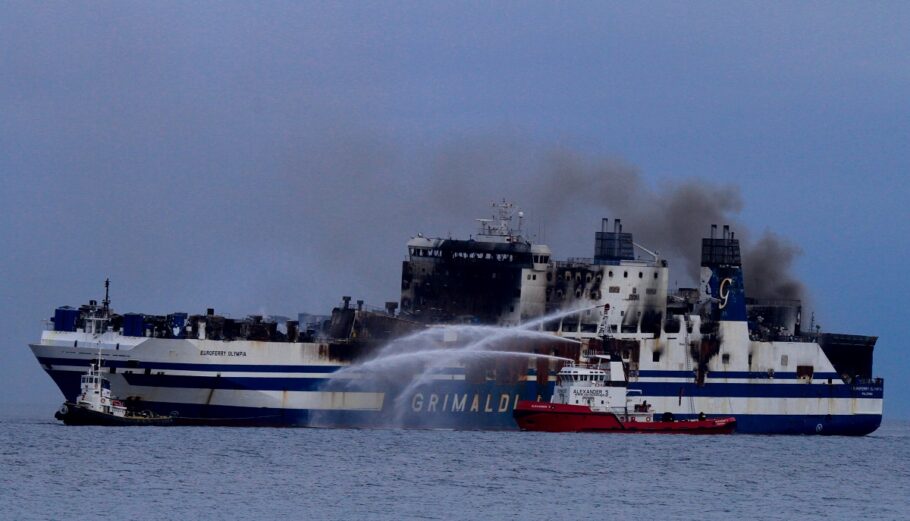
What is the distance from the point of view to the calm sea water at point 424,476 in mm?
59094

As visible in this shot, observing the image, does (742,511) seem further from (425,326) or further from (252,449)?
(425,326)

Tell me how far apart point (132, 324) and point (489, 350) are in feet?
62.0

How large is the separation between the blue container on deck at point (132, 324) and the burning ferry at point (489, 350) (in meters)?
0.10

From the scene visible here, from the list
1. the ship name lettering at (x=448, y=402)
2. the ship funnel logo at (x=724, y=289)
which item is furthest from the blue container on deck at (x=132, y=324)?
the ship funnel logo at (x=724, y=289)

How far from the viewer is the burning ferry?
8719 centimetres

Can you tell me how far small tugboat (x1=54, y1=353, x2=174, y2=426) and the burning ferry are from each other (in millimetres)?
603

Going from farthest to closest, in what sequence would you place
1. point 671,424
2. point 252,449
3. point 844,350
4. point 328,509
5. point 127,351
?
point 844,350 < point 671,424 < point 127,351 < point 252,449 < point 328,509

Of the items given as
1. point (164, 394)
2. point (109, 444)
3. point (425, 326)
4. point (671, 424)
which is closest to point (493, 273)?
point (425, 326)

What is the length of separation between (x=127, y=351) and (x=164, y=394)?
3074mm

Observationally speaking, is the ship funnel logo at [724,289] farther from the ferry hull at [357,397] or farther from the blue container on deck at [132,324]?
the blue container on deck at [132,324]

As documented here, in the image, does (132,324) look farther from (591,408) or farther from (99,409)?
(591,408)

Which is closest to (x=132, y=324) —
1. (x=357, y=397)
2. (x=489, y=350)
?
(x=357, y=397)

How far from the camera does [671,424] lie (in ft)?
306

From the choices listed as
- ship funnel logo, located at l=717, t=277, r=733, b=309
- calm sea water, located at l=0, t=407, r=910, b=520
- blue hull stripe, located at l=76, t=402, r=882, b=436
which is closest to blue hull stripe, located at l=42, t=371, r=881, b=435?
blue hull stripe, located at l=76, t=402, r=882, b=436
